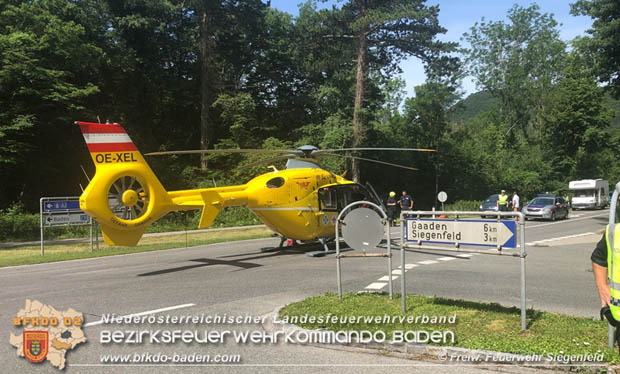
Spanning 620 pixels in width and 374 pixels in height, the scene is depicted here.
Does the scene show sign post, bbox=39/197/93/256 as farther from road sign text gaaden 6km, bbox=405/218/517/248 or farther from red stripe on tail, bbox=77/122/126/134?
road sign text gaaden 6km, bbox=405/218/517/248

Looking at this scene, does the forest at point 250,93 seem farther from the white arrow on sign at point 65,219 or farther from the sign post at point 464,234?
the sign post at point 464,234

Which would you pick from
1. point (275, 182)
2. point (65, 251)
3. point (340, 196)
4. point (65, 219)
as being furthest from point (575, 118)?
point (65, 251)

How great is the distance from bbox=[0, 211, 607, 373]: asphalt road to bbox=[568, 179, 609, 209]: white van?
32.1m

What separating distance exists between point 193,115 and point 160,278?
33.4 m

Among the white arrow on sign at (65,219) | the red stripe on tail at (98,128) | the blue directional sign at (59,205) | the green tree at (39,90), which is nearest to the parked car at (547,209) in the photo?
the white arrow on sign at (65,219)

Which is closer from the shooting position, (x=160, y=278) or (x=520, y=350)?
(x=520, y=350)

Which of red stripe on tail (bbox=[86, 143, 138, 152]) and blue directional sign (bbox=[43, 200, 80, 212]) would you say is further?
blue directional sign (bbox=[43, 200, 80, 212])

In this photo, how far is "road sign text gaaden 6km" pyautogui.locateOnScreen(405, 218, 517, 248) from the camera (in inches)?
238

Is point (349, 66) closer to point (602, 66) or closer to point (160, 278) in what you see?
point (602, 66)

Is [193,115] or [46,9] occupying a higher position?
[46,9]

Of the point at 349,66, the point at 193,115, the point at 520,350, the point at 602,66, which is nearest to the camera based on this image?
the point at 520,350

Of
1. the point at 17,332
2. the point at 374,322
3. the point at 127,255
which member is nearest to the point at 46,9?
the point at 127,255

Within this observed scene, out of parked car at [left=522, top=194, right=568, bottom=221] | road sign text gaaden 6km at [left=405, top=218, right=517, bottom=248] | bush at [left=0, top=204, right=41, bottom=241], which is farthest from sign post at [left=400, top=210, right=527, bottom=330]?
parked car at [left=522, top=194, right=568, bottom=221]

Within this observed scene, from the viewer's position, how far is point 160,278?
435 inches
